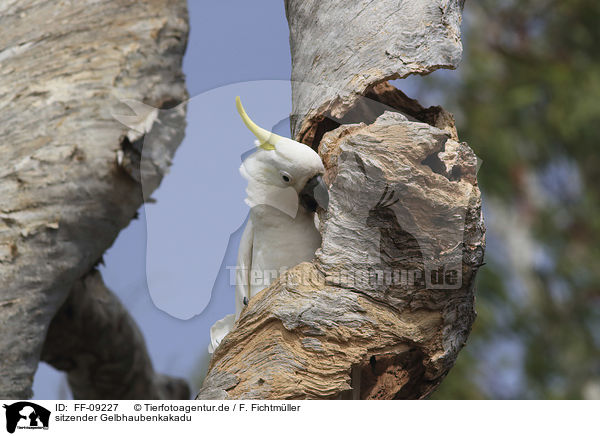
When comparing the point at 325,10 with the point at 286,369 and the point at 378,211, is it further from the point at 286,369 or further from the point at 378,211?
the point at 286,369

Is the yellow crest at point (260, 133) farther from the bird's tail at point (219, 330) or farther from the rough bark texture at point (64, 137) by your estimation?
the rough bark texture at point (64, 137)

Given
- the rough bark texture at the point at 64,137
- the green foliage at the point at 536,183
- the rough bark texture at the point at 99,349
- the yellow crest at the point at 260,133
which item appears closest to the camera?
the yellow crest at the point at 260,133

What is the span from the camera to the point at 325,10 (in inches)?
80.1

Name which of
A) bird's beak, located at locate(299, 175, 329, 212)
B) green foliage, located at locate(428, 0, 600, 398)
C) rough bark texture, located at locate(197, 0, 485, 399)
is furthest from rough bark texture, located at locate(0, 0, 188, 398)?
green foliage, located at locate(428, 0, 600, 398)

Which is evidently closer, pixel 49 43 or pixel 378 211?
pixel 378 211

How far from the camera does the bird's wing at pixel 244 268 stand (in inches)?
79.6

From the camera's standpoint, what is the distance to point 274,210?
190 centimetres

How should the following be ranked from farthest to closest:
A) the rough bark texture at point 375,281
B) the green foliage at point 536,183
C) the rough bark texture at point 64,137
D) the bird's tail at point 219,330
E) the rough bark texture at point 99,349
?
the green foliage at point 536,183 < the rough bark texture at point 99,349 < the rough bark texture at point 64,137 < the bird's tail at point 219,330 < the rough bark texture at point 375,281

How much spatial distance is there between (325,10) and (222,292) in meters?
0.88

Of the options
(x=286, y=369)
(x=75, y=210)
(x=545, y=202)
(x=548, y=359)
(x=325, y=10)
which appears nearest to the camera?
(x=286, y=369)
